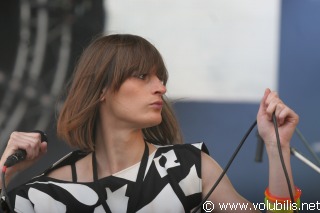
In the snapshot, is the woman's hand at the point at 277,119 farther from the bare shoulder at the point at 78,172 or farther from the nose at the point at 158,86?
the bare shoulder at the point at 78,172

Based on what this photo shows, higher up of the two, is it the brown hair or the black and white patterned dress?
the brown hair

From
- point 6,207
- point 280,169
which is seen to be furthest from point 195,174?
point 6,207

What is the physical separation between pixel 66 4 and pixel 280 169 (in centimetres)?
172

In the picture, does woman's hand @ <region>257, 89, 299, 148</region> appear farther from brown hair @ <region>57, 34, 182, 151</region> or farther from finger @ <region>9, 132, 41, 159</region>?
finger @ <region>9, 132, 41, 159</region>

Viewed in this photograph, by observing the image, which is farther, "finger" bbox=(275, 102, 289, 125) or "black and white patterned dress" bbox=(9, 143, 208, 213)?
"black and white patterned dress" bbox=(9, 143, 208, 213)

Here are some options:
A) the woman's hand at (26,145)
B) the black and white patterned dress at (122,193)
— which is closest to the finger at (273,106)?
the black and white patterned dress at (122,193)

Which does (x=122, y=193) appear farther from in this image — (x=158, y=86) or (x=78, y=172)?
(x=158, y=86)

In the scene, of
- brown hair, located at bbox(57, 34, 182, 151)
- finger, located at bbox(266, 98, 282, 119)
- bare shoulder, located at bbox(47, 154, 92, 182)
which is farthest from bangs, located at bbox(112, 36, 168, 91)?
finger, located at bbox(266, 98, 282, 119)

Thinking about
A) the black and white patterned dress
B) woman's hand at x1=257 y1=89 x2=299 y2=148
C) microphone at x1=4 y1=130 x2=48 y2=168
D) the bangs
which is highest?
the bangs

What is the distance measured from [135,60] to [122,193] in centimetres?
36

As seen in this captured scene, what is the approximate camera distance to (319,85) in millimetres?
2469

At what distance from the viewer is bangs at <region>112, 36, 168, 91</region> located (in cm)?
141

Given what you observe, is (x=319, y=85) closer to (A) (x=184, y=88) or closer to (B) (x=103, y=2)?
(A) (x=184, y=88)

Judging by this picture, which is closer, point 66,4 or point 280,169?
point 280,169
